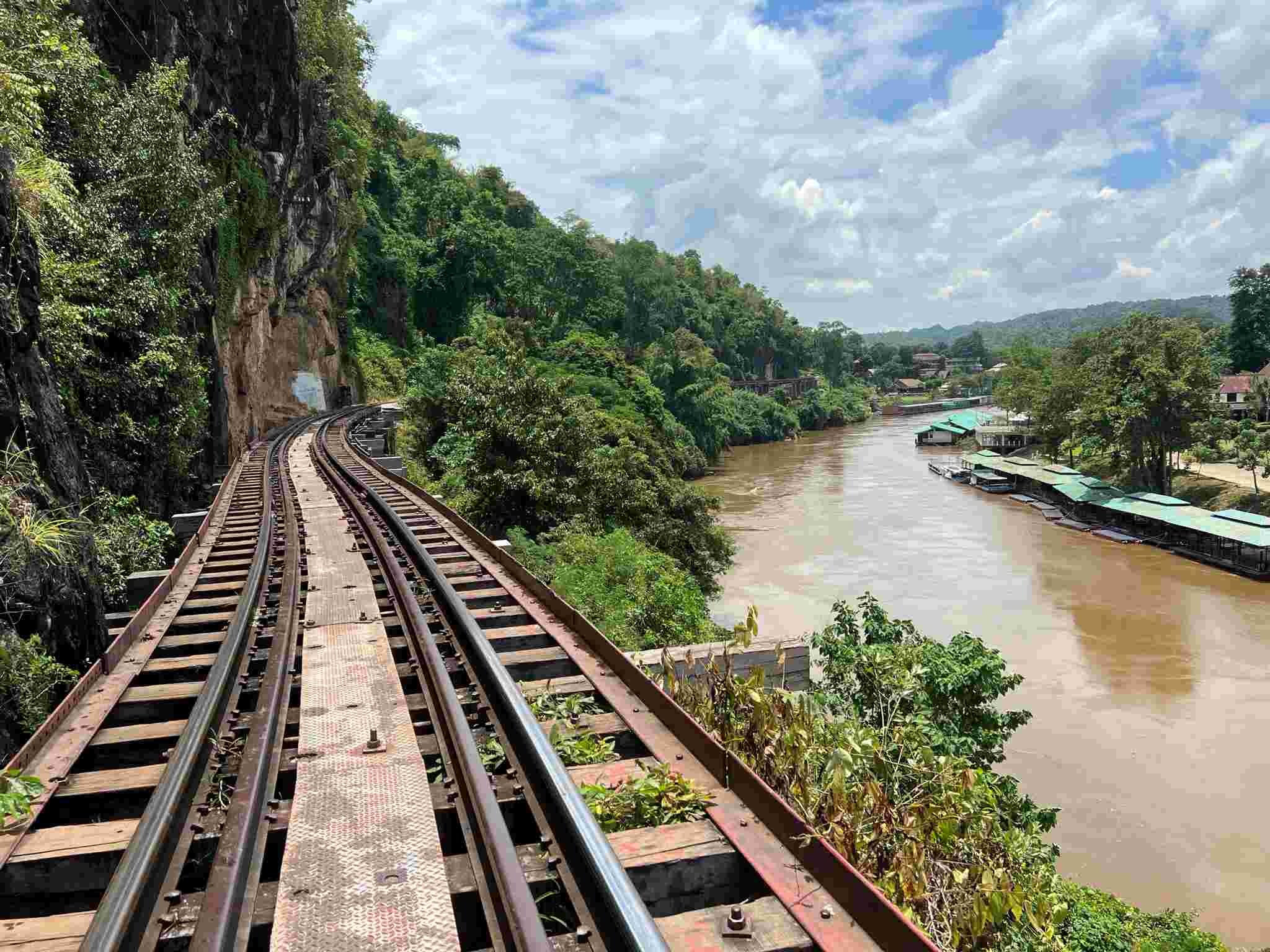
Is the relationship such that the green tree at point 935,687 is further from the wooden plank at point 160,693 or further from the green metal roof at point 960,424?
the green metal roof at point 960,424

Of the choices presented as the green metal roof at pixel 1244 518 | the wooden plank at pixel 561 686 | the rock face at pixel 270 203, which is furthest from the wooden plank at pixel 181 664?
the green metal roof at pixel 1244 518

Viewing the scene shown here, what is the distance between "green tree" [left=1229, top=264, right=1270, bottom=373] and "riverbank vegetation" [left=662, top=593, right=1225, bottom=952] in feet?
251

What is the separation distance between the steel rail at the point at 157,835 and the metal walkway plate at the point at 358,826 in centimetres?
47

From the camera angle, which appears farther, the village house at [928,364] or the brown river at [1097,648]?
the village house at [928,364]

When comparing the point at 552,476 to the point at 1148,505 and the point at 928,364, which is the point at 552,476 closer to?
the point at 1148,505

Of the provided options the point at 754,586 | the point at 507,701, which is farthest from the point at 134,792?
the point at 754,586

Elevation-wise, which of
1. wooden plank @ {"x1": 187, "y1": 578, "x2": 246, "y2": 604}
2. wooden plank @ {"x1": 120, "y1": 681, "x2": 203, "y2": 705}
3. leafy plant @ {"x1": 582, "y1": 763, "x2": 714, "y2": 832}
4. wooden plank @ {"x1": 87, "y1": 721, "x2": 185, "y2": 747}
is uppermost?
wooden plank @ {"x1": 187, "y1": 578, "x2": 246, "y2": 604}

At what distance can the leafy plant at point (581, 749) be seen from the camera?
14.9ft

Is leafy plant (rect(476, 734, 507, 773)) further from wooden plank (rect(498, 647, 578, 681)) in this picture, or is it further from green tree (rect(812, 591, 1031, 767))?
green tree (rect(812, 591, 1031, 767))

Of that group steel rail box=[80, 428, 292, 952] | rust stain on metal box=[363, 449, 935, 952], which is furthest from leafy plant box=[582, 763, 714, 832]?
steel rail box=[80, 428, 292, 952]

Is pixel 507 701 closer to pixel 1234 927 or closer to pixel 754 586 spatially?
pixel 1234 927

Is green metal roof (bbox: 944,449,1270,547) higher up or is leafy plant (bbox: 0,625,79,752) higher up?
leafy plant (bbox: 0,625,79,752)

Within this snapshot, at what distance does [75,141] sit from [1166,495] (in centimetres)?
4143

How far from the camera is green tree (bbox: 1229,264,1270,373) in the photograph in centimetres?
6944
